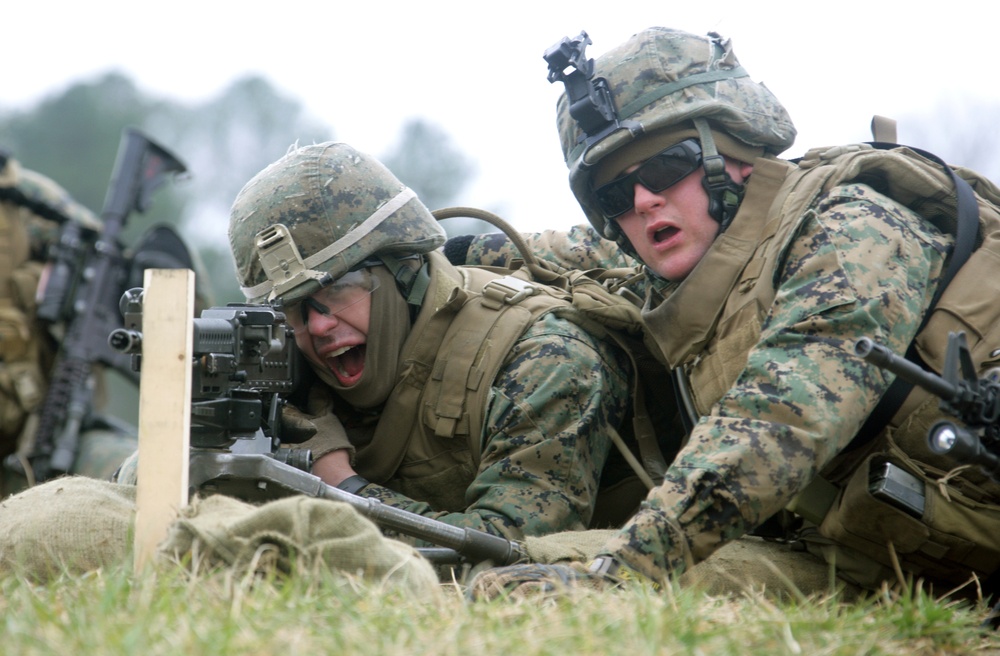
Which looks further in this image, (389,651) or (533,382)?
(533,382)

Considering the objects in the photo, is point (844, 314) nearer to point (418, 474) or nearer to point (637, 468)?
point (637, 468)

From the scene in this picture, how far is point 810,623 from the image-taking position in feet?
9.11

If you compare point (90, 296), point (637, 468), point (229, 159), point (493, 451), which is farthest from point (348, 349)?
point (229, 159)

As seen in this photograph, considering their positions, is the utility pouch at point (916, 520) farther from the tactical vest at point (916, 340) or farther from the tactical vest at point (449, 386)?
the tactical vest at point (449, 386)

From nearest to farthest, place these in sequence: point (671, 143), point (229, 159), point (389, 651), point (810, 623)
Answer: point (389, 651) < point (810, 623) < point (671, 143) < point (229, 159)

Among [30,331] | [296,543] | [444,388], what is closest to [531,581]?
[296,543]

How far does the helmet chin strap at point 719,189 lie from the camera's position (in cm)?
470

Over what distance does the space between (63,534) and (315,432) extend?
1.32m

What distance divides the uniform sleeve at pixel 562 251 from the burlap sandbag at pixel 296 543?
2.99 meters

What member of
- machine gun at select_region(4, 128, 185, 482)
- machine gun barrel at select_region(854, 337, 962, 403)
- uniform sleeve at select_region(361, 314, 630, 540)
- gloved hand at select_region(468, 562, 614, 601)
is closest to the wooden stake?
gloved hand at select_region(468, 562, 614, 601)

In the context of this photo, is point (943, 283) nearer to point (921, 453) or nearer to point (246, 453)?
point (921, 453)

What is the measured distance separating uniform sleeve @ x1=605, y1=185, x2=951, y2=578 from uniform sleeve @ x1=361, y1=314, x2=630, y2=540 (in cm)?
110

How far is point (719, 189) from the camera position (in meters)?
4.71

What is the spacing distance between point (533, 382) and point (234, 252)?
1.48 m
